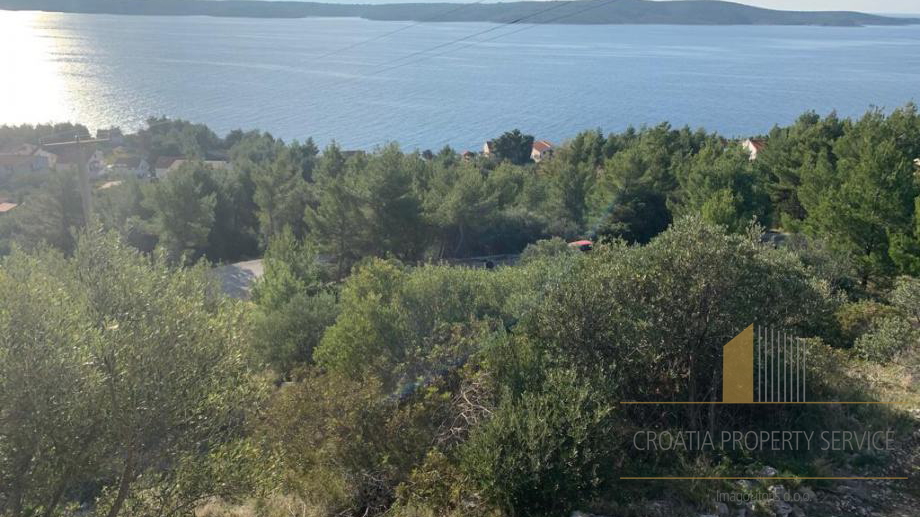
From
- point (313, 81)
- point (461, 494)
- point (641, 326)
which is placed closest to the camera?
point (461, 494)

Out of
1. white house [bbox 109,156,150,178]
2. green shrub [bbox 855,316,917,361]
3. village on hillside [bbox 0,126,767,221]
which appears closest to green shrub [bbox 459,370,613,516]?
green shrub [bbox 855,316,917,361]

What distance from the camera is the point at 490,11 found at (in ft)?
365

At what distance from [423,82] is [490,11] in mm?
44496

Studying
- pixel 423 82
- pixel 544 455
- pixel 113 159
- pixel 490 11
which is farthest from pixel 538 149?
pixel 490 11

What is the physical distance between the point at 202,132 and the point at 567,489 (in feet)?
155

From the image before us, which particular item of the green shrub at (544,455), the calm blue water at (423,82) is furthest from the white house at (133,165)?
the green shrub at (544,455)

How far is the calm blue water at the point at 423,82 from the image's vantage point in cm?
5353

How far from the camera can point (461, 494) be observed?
18.3ft

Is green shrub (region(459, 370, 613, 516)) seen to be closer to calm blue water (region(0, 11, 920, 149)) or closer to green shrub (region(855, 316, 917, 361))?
green shrub (region(855, 316, 917, 361))

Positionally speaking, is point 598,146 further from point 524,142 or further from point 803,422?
point 803,422

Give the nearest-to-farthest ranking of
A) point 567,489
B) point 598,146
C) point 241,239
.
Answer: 1. point 567,489
2. point 241,239
3. point 598,146

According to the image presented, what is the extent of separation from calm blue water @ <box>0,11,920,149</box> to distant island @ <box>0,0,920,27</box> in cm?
452

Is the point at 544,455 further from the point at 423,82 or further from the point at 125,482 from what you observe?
the point at 423,82

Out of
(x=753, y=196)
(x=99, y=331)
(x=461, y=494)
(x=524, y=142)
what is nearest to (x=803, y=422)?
(x=461, y=494)
